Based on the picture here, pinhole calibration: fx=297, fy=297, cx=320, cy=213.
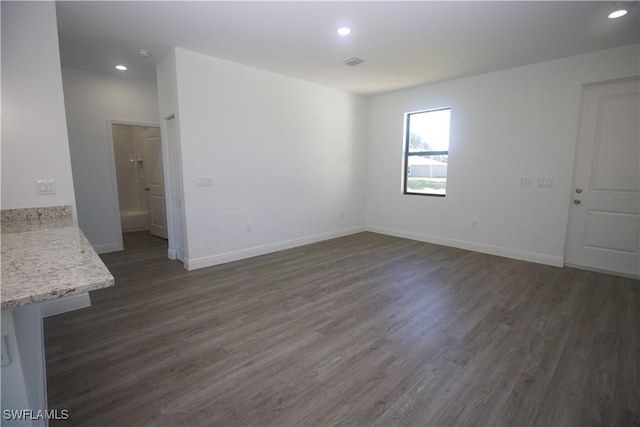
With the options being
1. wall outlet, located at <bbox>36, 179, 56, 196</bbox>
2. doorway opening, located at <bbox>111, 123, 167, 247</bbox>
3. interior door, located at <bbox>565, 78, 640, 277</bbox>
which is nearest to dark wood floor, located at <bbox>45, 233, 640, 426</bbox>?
interior door, located at <bbox>565, 78, 640, 277</bbox>

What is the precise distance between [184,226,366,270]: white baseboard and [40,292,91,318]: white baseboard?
3.85 ft

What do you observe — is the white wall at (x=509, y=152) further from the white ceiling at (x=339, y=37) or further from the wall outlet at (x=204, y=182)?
the wall outlet at (x=204, y=182)

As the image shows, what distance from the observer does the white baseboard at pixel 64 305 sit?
270 centimetres

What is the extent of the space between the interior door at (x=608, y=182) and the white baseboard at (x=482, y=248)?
0.33 m

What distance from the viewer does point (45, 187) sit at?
2611 millimetres

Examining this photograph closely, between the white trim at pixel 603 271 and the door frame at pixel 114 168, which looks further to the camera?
the door frame at pixel 114 168

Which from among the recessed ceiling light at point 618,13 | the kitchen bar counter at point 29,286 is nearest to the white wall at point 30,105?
the kitchen bar counter at point 29,286

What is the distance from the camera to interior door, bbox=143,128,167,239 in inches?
216

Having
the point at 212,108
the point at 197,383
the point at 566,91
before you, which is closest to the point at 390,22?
the point at 212,108

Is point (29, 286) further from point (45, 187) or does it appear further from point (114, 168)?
point (114, 168)

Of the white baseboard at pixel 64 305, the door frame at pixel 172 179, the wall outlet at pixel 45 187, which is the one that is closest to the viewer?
the wall outlet at pixel 45 187

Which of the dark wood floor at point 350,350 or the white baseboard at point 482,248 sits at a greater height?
the white baseboard at point 482,248

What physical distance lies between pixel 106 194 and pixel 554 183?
259 inches

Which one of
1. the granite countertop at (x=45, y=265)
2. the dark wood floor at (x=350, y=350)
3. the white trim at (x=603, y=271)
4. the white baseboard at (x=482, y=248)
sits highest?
the granite countertop at (x=45, y=265)
